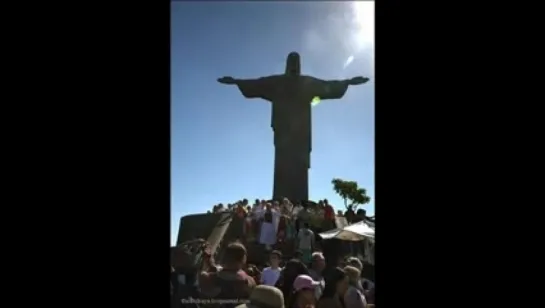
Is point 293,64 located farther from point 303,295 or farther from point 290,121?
point 303,295

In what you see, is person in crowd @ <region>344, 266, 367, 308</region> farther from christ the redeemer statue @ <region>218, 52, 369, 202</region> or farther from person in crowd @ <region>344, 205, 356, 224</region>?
christ the redeemer statue @ <region>218, 52, 369, 202</region>

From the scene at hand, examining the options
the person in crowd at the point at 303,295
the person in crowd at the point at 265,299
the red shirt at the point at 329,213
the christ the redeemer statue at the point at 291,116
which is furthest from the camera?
the christ the redeemer statue at the point at 291,116

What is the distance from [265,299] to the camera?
221 cm

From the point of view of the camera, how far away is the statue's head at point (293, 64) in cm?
1311

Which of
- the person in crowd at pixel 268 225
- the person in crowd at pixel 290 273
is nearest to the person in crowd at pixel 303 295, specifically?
the person in crowd at pixel 290 273

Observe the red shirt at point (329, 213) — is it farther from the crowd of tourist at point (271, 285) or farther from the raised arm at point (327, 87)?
the crowd of tourist at point (271, 285)

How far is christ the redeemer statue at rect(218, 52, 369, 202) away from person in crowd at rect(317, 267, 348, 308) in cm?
976

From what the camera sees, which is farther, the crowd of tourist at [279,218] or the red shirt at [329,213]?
the red shirt at [329,213]

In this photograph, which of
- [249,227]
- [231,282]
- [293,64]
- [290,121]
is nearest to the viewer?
[231,282]

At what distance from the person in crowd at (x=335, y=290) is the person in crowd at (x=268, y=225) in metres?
4.52

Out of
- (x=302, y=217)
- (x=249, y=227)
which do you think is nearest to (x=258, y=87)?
(x=302, y=217)

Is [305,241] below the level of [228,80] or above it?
below

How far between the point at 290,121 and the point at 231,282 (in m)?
9.97
